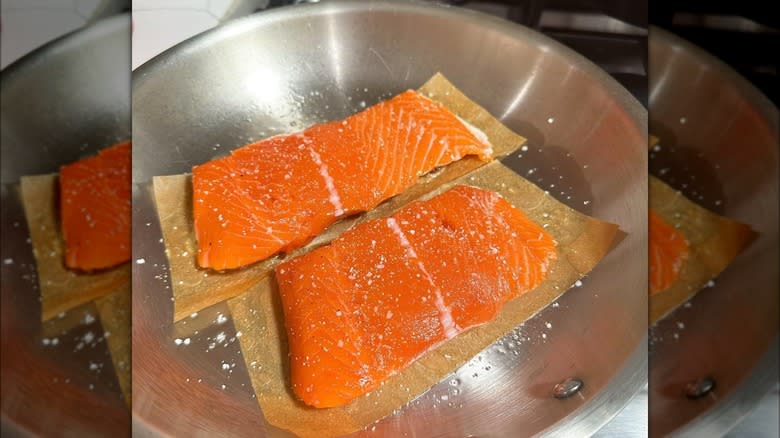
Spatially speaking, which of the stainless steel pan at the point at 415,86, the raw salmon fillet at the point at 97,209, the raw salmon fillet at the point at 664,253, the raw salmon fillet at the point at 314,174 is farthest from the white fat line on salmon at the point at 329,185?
the raw salmon fillet at the point at 664,253

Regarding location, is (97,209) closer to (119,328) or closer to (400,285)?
(119,328)

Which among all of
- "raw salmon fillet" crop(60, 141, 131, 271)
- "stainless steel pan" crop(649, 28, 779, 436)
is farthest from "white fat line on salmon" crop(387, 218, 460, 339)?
"raw salmon fillet" crop(60, 141, 131, 271)

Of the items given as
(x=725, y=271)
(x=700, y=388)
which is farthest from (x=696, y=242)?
(x=700, y=388)

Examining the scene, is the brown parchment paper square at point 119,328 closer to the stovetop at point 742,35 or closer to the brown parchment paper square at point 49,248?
the brown parchment paper square at point 49,248

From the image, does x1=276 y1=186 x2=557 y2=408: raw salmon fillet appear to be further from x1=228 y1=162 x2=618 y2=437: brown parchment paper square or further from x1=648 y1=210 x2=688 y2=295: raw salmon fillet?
x1=648 y1=210 x2=688 y2=295: raw salmon fillet

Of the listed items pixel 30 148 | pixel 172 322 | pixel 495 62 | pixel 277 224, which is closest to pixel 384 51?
pixel 495 62
